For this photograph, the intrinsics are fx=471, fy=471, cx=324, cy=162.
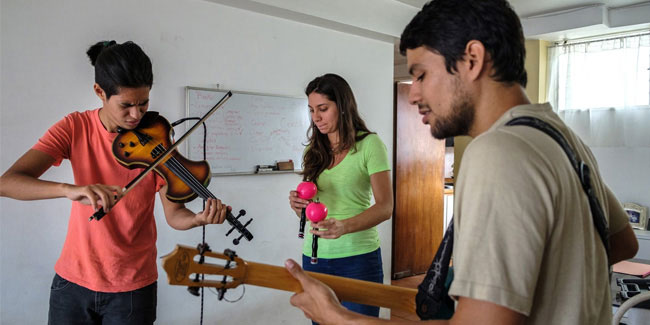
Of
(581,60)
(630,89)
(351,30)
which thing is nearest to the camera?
(351,30)

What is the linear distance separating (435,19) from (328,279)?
2.32 ft

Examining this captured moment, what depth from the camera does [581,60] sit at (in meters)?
5.05

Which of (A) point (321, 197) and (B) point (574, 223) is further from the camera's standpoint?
(A) point (321, 197)

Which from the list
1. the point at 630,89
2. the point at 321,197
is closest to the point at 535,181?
the point at 321,197

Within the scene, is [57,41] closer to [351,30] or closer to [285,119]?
[285,119]

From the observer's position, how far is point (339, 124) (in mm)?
2201

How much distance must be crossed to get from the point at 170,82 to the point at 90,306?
1.75 metres

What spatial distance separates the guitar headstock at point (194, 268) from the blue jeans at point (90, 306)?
638 millimetres

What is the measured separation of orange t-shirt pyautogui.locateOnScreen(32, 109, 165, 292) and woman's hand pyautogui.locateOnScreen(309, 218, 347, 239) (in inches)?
24.9

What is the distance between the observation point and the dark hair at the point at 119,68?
59.9 inches

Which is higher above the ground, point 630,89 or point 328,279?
point 630,89

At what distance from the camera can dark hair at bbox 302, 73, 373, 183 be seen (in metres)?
2.18

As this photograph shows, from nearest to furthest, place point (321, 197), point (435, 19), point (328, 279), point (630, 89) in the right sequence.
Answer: point (435, 19) → point (328, 279) → point (321, 197) → point (630, 89)

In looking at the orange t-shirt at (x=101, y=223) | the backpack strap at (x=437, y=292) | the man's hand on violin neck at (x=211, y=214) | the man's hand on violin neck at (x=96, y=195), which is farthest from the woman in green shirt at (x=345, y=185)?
the backpack strap at (x=437, y=292)
